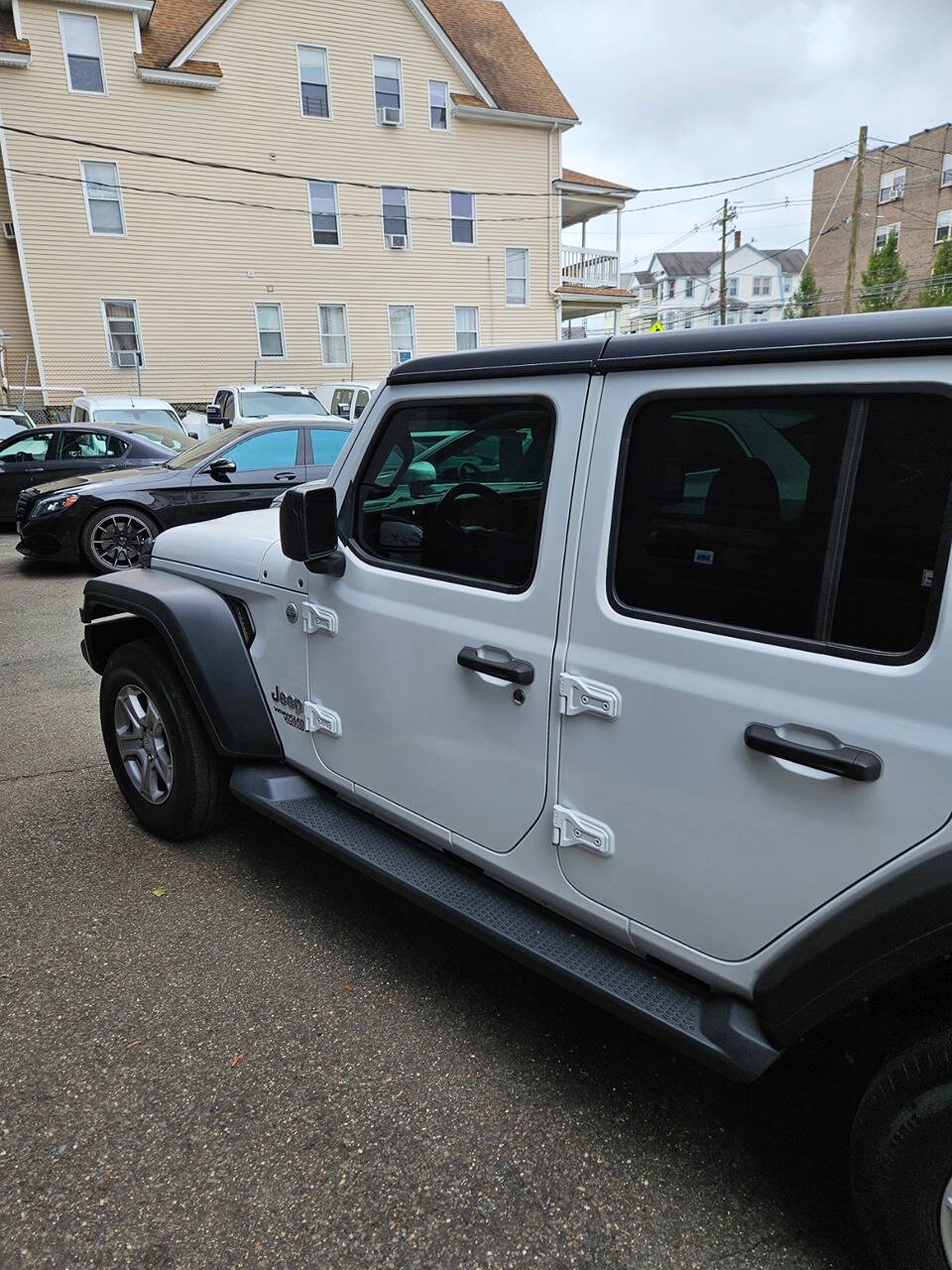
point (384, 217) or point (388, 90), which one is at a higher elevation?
point (388, 90)

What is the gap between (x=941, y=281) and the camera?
3459 centimetres

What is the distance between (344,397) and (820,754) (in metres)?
17.2

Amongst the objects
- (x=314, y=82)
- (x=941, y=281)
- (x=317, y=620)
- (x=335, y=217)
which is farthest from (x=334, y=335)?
(x=941, y=281)

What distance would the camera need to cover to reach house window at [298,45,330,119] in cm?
2212

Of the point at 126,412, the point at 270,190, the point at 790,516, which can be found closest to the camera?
the point at 790,516

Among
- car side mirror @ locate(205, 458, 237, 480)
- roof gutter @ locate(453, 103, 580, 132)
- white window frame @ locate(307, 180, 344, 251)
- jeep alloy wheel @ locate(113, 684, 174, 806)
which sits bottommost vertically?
jeep alloy wheel @ locate(113, 684, 174, 806)

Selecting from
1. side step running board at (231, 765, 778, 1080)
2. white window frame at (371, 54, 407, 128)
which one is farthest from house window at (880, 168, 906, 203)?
side step running board at (231, 765, 778, 1080)

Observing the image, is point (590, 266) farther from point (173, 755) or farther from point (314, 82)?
point (173, 755)

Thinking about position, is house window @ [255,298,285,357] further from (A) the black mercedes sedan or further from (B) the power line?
(A) the black mercedes sedan

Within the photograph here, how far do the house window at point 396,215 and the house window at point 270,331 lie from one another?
3.85 m

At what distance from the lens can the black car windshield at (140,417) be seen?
545 inches

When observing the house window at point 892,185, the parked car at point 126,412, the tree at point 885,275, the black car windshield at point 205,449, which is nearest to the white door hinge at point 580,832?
the black car windshield at point 205,449

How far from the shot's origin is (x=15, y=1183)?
1.99 metres

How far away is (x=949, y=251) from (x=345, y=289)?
27.3 m
